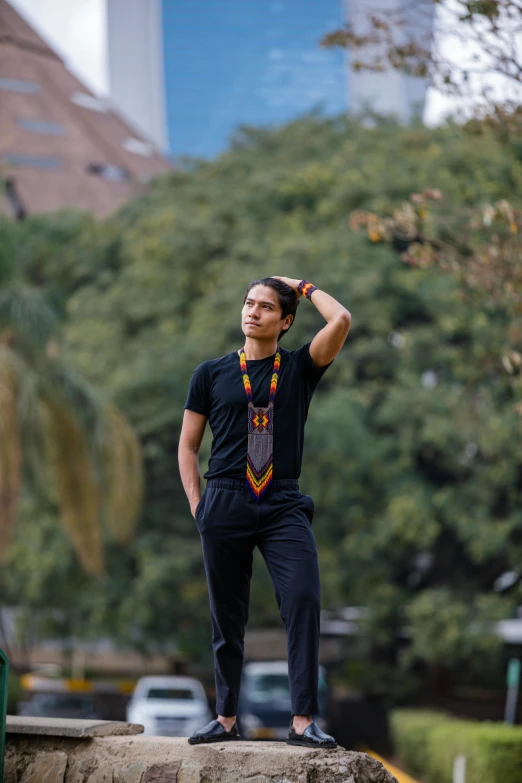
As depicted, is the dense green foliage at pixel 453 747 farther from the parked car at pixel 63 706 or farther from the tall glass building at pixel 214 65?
the tall glass building at pixel 214 65

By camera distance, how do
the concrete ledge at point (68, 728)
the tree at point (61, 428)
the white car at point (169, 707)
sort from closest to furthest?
the concrete ledge at point (68, 728) < the tree at point (61, 428) < the white car at point (169, 707)

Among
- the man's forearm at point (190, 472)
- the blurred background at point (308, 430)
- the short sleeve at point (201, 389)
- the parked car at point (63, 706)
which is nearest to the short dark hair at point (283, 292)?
the short sleeve at point (201, 389)

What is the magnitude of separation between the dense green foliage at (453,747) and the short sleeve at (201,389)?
8.19 m

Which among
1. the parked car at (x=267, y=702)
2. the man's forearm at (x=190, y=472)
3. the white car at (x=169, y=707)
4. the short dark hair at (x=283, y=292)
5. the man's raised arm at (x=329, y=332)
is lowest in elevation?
the white car at (x=169, y=707)

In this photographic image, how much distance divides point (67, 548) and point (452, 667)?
293 inches

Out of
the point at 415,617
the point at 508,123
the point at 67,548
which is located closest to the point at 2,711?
the point at 508,123

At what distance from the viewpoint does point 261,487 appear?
419cm

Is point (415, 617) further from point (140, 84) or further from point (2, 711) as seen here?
point (140, 84)

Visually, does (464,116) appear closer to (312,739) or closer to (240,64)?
(312,739)

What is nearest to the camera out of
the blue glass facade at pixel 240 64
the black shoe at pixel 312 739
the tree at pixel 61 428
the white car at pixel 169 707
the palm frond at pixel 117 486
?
the black shoe at pixel 312 739

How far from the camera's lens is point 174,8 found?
476ft

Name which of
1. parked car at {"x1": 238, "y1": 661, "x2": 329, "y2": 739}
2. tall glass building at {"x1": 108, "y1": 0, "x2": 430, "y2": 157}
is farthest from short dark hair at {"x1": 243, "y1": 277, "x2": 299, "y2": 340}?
tall glass building at {"x1": 108, "y1": 0, "x2": 430, "y2": 157}

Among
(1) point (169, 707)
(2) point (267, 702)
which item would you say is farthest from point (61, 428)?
(2) point (267, 702)

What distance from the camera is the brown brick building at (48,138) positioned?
142 feet
